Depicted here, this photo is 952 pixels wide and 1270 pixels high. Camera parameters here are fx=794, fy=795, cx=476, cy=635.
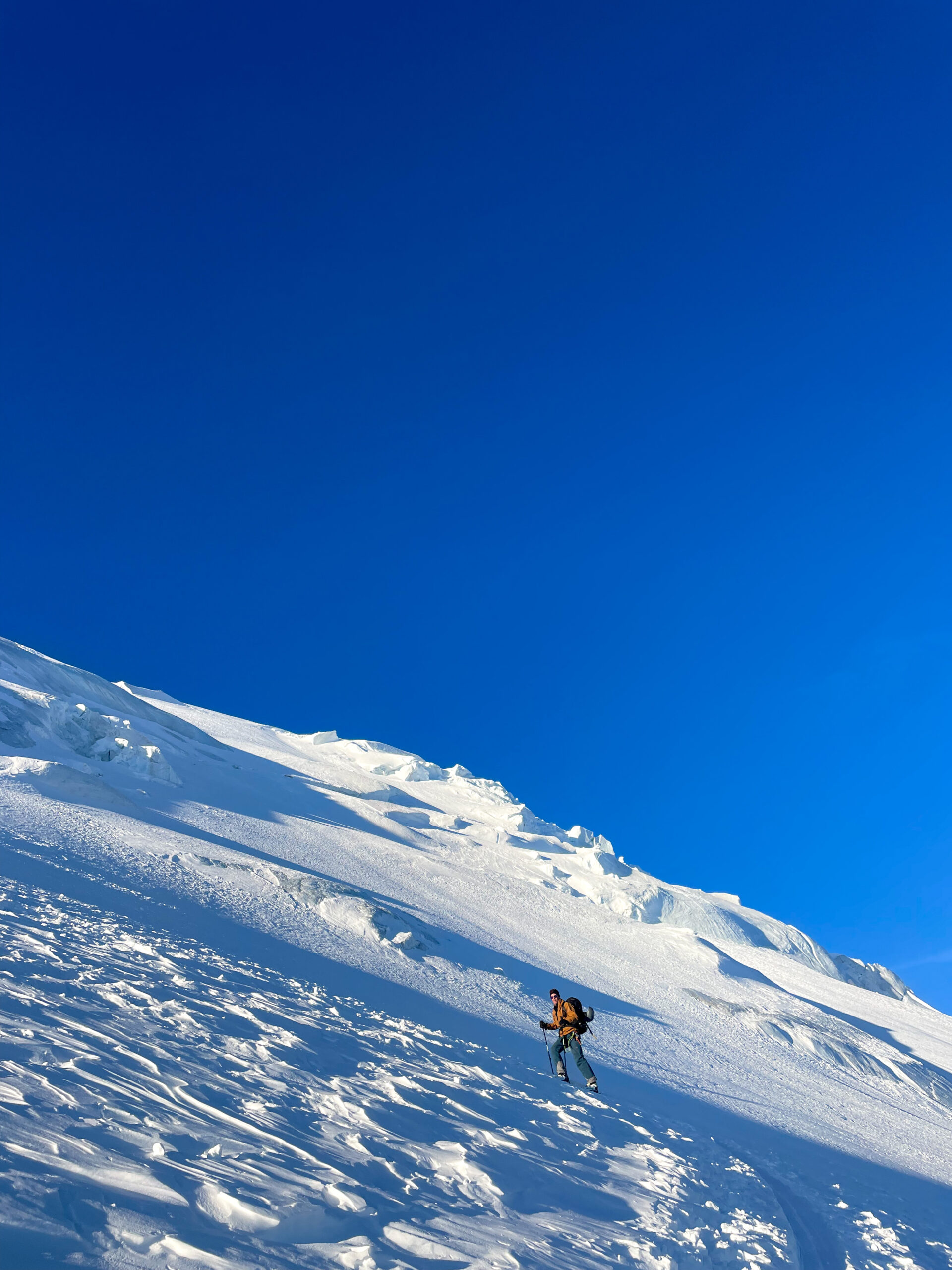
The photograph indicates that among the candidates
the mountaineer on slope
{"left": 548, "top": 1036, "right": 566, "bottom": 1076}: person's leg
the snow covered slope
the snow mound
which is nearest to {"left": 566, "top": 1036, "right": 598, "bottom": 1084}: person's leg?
the mountaineer on slope

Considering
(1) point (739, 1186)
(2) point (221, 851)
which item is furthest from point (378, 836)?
(1) point (739, 1186)

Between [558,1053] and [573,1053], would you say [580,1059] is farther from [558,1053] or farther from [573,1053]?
[558,1053]

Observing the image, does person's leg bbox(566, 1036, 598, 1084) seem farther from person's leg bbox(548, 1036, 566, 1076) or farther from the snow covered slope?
the snow covered slope

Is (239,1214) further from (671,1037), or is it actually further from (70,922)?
(671,1037)

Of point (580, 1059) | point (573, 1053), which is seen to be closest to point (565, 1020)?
point (573, 1053)

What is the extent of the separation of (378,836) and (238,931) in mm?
21664

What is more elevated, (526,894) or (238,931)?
(526,894)

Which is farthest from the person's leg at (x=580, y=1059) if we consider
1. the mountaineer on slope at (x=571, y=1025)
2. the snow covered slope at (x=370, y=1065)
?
the snow covered slope at (x=370, y=1065)

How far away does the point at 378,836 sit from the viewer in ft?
133

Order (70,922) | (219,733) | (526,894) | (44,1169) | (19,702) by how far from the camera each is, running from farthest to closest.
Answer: (219,733) < (526,894) < (19,702) < (70,922) < (44,1169)

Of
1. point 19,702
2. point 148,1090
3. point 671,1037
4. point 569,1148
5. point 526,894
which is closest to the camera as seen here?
point 148,1090

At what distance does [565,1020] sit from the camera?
13844 millimetres

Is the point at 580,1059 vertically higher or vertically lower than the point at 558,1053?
higher

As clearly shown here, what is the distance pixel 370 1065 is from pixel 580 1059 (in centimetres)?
378
